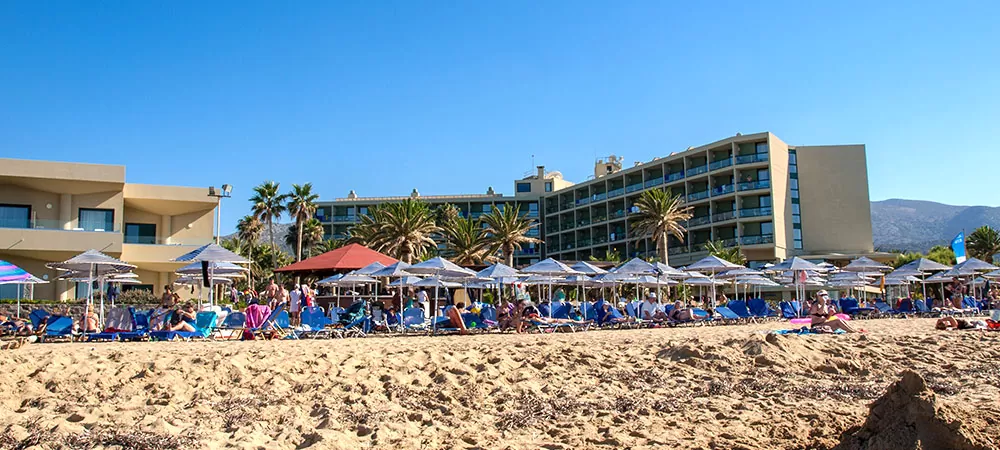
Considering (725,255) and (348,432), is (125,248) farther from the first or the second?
(725,255)

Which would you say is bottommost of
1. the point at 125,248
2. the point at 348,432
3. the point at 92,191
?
the point at 348,432

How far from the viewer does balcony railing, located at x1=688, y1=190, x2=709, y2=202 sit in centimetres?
Answer: 5709

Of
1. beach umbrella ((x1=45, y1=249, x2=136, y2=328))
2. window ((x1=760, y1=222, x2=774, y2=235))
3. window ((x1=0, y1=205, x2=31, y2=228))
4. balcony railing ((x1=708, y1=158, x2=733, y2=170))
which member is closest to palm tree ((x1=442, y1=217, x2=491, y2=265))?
balcony railing ((x1=708, y1=158, x2=733, y2=170))

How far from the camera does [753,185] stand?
53.8m

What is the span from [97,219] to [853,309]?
92.1 ft

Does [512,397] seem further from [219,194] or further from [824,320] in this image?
[219,194]

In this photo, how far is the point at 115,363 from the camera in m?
8.94

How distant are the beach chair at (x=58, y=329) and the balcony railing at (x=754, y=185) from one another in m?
47.6

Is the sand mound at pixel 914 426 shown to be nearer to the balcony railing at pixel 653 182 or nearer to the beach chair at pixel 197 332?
the beach chair at pixel 197 332

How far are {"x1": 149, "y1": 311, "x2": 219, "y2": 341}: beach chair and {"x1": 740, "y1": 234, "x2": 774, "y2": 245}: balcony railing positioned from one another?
1774 inches

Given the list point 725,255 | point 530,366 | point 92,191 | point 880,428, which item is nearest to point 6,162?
point 92,191

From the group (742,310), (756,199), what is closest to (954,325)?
(742,310)

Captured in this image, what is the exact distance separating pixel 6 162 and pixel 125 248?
5.24 meters

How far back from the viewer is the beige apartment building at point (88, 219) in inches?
1115
